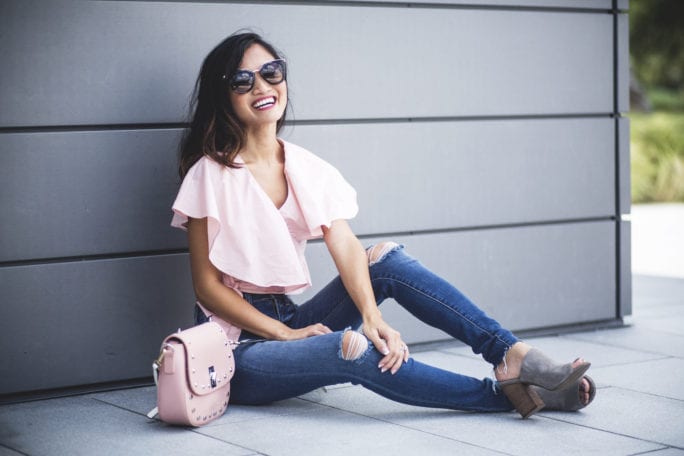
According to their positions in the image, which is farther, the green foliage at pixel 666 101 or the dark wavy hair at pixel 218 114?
the green foliage at pixel 666 101

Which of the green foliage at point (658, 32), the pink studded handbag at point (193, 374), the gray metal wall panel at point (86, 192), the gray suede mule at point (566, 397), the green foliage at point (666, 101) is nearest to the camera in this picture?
the pink studded handbag at point (193, 374)

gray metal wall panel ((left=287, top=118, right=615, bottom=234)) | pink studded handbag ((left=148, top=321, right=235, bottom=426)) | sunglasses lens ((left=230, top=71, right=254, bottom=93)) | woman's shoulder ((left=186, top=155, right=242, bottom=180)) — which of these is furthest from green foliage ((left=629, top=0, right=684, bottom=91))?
pink studded handbag ((left=148, top=321, right=235, bottom=426))

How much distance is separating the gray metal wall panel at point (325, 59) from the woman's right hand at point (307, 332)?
52.5 inches

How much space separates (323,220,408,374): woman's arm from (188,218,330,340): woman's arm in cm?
19

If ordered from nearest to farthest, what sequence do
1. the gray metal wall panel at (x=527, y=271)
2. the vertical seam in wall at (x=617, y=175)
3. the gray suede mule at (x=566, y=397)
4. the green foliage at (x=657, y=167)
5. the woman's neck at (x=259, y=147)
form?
the gray suede mule at (x=566, y=397), the woman's neck at (x=259, y=147), the gray metal wall panel at (x=527, y=271), the vertical seam in wall at (x=617, y=175), the green foliage at (x=657, y=167)

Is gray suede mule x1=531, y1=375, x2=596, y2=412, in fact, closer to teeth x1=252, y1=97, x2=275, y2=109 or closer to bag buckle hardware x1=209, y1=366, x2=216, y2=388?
bag buckle hardware x1=209, y1=366, x2=216, y2=388

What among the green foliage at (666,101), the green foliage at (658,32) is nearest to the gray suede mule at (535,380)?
the green foliage at (658,32)

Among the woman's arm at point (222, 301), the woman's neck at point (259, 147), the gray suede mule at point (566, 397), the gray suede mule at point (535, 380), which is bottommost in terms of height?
the gray suede mule at point (566, 397)

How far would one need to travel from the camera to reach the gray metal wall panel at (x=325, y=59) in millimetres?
4559

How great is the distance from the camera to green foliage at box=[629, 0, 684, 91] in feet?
94.3

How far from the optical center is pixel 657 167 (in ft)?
53.0

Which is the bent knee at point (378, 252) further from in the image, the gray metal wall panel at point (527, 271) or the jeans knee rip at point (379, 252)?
the gray metal wall panel at point (527, 271)

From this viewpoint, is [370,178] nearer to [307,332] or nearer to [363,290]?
[363,290]

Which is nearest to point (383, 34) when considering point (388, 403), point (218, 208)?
point (218, 208)
